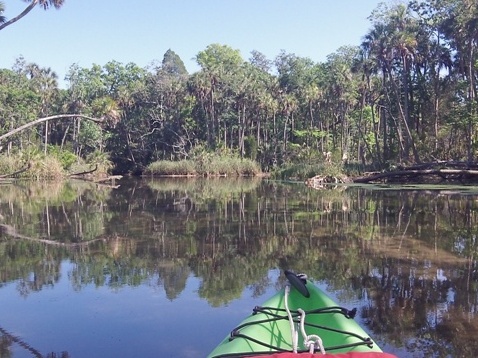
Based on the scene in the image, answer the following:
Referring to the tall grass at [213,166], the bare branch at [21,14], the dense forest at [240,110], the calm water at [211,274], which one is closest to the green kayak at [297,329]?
the calm water at [211,274]

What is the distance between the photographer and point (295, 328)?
498 cm

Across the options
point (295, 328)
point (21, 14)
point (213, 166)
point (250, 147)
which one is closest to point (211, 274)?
point (295, 328)

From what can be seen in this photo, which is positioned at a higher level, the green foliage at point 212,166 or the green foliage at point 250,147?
the green foliage at point 250,147

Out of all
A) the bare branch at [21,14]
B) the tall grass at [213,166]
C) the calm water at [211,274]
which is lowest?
the calm water at [211,274]

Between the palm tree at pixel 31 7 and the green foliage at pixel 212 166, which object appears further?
the green foliage at pixel 212 166

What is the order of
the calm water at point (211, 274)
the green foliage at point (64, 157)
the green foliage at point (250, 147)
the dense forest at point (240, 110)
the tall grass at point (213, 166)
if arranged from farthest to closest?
the green foliage at point (250, 147) < the tall grass at point (213, 166) < the green foliage at point (64, 157) < the dense forest at point (240, 110) < the calm water at point (211, 274)

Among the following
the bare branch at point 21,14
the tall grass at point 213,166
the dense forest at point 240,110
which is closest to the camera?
the bare branch at point 21,14

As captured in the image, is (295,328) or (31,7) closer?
(295,328)

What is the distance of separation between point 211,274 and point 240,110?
5049 cm

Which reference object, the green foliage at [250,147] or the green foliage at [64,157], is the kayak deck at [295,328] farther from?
the green foliage at [250,147]

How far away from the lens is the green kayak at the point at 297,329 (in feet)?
14.0

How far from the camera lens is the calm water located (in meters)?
6.64

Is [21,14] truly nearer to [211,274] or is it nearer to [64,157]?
[211,274]

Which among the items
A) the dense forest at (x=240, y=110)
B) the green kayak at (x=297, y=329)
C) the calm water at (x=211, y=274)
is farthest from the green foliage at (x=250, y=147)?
the green kayak at (x=297, y=329)
